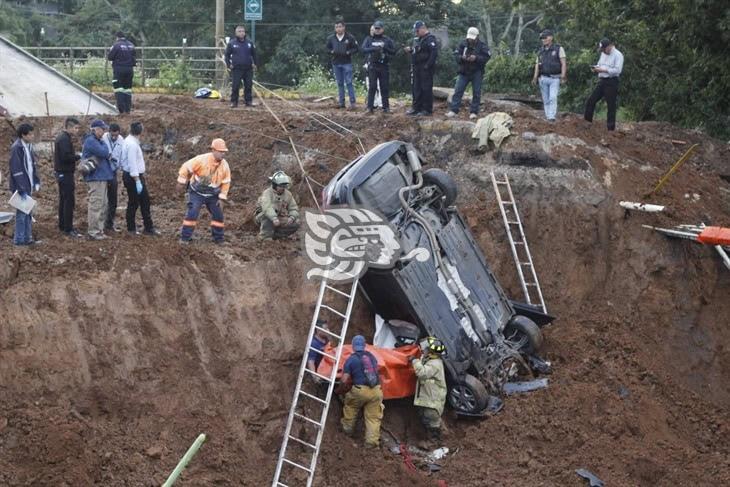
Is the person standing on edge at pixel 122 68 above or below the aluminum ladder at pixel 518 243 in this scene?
above

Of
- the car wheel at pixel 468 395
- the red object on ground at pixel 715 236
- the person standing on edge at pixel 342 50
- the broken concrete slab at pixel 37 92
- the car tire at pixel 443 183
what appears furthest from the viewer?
the broken concrete slab at pixel 37 92

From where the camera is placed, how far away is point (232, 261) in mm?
14047

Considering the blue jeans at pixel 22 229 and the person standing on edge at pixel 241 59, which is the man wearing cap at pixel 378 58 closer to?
the person standing on edge at pixel 241 59

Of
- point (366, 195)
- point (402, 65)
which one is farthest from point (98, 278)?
point (402, 65)

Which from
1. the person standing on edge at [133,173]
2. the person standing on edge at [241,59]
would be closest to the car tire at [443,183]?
the person standing on edge at [133,173]

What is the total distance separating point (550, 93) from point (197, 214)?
770 cm

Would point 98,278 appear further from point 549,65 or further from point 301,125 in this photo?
point 549,65

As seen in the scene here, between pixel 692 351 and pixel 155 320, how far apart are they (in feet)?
27.8

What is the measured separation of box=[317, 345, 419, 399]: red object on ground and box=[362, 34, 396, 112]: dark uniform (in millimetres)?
7390

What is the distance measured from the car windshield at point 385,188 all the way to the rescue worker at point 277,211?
4.73 ft

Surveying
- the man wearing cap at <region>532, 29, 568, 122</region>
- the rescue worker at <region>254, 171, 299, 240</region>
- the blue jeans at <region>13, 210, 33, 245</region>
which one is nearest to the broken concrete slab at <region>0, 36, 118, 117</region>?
the rescue worker at <region>254, 171, 299, 240</region>

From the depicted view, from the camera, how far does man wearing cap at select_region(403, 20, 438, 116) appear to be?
62.2 feet

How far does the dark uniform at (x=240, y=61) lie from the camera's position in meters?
20.5

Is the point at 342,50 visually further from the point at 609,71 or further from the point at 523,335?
the point at 523,335
